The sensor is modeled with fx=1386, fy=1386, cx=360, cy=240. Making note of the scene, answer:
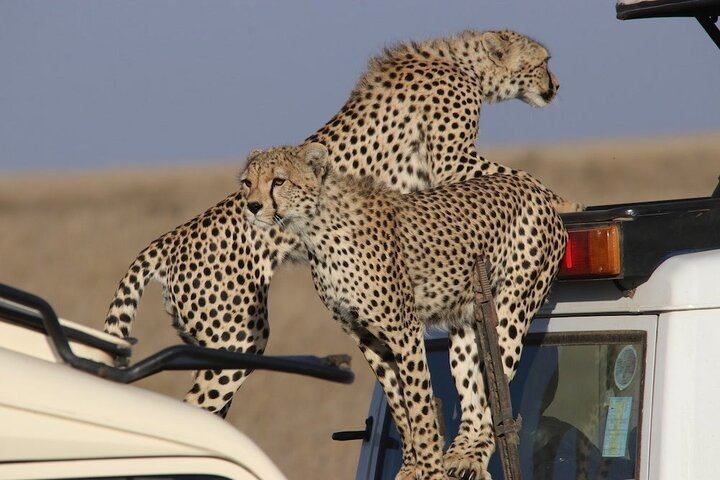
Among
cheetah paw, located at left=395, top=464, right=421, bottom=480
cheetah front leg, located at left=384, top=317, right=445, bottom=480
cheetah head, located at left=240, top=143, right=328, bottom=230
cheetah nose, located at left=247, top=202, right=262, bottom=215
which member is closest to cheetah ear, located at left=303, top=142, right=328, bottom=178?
cheetah head, located at left=240, top=143, right=328, bottom=230

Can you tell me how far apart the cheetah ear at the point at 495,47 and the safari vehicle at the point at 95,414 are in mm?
3392

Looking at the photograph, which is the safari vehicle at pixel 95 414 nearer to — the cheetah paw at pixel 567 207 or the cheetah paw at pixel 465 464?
the cheetah paw at pixel 465 464

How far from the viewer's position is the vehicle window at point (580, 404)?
3.06 meters

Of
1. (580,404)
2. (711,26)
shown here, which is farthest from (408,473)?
(711,26)

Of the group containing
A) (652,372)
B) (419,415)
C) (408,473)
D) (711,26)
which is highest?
(711,26)

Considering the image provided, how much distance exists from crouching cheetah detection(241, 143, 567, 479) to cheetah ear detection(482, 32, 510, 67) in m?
1.35

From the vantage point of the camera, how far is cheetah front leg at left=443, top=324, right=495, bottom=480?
11.7 feet

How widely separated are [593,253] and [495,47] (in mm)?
2242

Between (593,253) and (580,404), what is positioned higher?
(593,253)

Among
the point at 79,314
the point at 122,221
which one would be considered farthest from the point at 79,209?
the point at 79,314

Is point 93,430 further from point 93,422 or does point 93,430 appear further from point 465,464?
point 465,464

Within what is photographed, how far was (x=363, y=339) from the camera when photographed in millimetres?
3963

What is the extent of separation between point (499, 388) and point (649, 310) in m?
0.37

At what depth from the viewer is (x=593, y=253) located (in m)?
3.14
